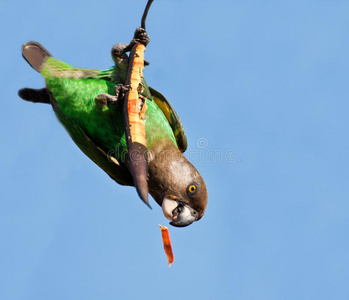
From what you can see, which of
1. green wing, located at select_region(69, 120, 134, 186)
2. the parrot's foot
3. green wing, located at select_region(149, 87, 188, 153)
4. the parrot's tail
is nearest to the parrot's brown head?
green wing, located at select_region(69, 120, 134, 186)

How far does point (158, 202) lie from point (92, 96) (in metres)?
2.02

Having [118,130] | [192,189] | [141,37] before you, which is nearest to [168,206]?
[192,189]

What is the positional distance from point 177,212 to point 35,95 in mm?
3737

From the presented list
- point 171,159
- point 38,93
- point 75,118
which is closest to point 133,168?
point 171,159

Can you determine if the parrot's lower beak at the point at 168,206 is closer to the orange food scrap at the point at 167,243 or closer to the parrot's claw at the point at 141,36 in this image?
the orange food scrap at the point at 167,243

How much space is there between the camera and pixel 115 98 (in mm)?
10273

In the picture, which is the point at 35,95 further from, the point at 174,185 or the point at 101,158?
the point at 174,185

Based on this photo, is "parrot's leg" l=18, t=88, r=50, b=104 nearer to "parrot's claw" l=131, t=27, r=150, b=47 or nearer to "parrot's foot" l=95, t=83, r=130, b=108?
"parrot's foot" l=95, t=83, r=130, b=108

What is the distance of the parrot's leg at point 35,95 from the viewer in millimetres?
12188

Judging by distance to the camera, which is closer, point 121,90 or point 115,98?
point 121,90

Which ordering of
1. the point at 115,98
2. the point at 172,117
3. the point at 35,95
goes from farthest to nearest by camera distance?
the point at 35,95, the point at 172,117, the point at 115,98

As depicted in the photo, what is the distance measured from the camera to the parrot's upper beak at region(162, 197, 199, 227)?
33.8 feet

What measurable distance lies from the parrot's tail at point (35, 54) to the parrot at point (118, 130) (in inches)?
0.7

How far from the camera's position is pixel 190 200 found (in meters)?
10.4
